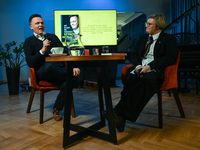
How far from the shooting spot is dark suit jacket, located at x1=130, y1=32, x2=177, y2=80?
1.81 m

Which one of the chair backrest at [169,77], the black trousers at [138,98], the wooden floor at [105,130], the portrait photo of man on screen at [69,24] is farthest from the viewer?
the portrait photo of man on screen at [69,24]

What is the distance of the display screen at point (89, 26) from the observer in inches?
177

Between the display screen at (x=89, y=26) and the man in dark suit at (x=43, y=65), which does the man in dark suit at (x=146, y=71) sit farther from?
the display screen at (x=89, y=26)

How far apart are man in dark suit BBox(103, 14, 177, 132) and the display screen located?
262 cm

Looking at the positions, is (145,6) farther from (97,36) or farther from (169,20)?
(97,36)

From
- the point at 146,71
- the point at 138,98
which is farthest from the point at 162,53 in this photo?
the point at 138,98

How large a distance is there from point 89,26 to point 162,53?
303 cm

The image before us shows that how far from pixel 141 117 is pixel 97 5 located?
5125mm

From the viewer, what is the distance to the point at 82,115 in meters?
2.23

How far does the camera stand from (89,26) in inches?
181

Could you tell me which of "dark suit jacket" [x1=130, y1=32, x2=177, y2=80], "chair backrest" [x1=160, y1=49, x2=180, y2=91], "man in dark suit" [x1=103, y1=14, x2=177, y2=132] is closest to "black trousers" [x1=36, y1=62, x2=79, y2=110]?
"man in dark suit" [x1=103, y1=14, x2=177, y2=132]

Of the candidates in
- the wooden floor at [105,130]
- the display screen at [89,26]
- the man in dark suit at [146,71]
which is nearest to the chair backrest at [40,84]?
the wooden floor at [105,130]

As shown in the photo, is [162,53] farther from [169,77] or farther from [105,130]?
[105,130]

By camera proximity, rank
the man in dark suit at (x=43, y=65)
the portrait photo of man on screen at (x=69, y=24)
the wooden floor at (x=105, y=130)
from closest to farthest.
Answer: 1. the wooden floor at (x=105, y=130)
2. the man in dark suit at (x=43, y=65)
3. the portrait photo of man on screen at (x=69, y=24)
